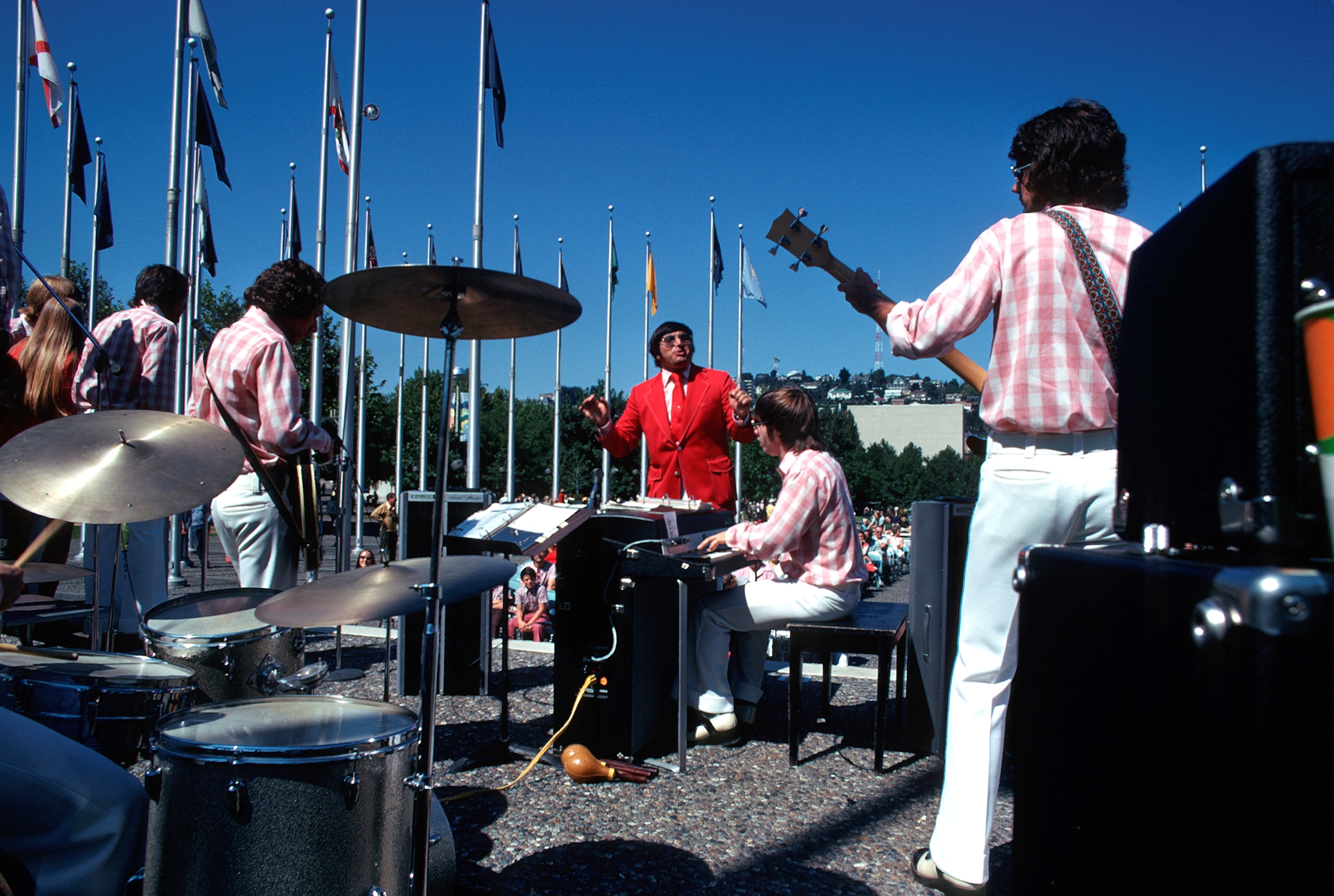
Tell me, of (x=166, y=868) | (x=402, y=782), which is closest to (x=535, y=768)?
(x=402, y=782)

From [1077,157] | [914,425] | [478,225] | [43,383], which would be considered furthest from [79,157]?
[914,425]

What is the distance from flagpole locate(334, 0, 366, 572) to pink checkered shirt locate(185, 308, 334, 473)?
3.30 feet

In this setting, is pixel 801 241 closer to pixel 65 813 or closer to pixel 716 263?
pixel 65 813

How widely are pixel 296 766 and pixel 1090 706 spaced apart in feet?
5.47

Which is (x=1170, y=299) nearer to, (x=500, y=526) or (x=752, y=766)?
(x=500, y=526)

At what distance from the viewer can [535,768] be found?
4016 mm

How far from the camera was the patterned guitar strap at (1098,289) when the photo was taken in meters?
2.28

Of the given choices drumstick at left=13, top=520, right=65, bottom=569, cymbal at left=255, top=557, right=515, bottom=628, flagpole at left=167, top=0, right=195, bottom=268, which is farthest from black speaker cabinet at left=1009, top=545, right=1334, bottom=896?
flagpole at left=167, top=0, right=195, bottom=268

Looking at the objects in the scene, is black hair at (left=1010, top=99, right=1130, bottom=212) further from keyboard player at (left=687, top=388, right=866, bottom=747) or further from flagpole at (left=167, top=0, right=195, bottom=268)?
flagpole at (left=167, top=0, right=195, bottom=268)

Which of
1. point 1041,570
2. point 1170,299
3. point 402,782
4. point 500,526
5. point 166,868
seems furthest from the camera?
point 500,526

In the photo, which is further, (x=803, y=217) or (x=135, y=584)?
(x=135, y=584)

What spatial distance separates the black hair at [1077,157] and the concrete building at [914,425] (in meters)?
96.9

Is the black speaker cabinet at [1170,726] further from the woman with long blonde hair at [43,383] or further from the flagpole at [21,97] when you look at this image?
the flagpole at [21,97]

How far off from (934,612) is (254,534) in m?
3.32
